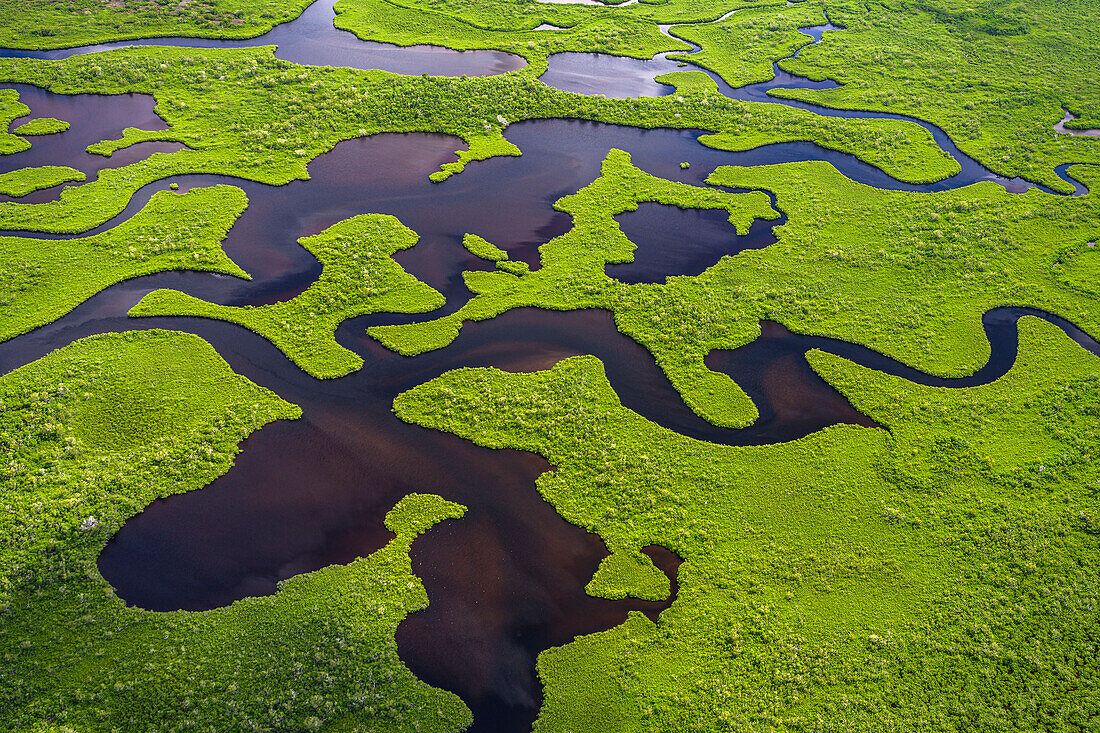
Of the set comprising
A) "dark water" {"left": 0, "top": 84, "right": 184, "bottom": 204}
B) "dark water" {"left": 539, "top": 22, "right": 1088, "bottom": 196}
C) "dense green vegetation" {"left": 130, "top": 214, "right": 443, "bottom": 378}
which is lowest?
"dense green vegetation" {"left": 130, "top": 214, "right": 443, "bottom": 378}

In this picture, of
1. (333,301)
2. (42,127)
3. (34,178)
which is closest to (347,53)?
(42,127)

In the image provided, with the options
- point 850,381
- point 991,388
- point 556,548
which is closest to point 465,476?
point 556,548

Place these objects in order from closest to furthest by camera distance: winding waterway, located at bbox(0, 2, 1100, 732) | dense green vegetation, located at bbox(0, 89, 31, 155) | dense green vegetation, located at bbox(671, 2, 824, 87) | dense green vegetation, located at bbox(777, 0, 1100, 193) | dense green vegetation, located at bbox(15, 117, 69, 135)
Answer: winding waterway, located at bbox(0, 2, 1100, 732), dense green vegetation, located at bbox(0, 89, 31, 155), dense green vegetation, located at bbox(15, 117, 69, 135), dense green vegetation, located at bbox(777, 0, 1100, 193), dense green vegetation, located at bbox(671, 2, 824, 87)

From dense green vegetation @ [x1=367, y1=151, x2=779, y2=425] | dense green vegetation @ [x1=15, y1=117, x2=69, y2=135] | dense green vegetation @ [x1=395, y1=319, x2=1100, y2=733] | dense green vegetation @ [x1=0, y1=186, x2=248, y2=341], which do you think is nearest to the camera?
dense green vegetation @ [x1=395, y1=319, x2=1100, y2=733]

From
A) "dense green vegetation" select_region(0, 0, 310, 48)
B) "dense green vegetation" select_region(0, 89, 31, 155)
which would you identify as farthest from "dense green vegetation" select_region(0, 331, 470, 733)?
"dense green vegetation" select_region(0, 0, 310, 48)

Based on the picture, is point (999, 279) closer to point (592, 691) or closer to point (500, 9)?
point (592, 691)

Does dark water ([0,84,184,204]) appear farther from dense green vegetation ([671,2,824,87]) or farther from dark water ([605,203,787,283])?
dense green vegetation ([671,2,824,87])

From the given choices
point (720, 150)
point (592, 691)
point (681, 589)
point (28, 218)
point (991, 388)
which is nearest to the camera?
point (592, 691)

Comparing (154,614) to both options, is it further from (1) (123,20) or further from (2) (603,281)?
(1) (123,20)
